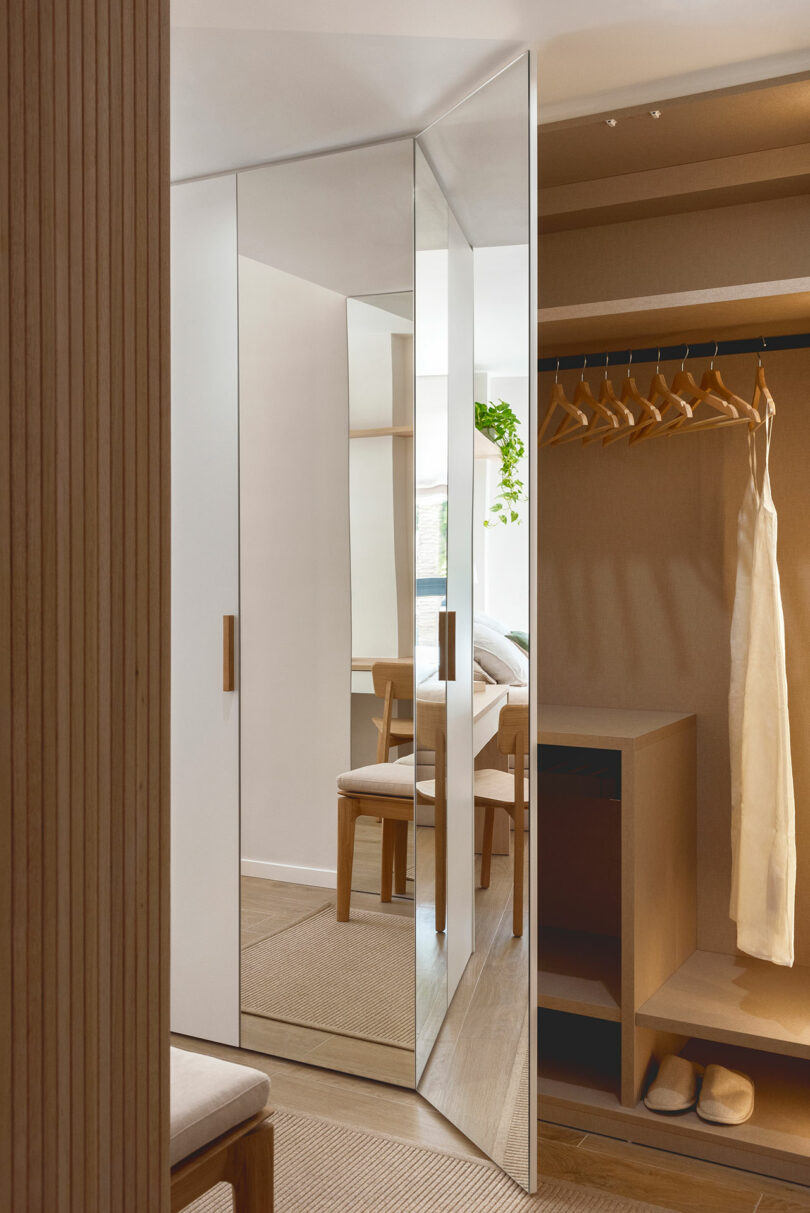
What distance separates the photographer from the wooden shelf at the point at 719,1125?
2104 mm

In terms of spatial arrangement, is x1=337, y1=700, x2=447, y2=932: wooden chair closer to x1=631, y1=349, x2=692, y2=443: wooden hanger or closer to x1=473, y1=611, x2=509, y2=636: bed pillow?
x1=473, y1=611, x2=509, y2=636: bed pillow

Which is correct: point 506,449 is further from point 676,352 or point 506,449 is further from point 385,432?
point 676,352

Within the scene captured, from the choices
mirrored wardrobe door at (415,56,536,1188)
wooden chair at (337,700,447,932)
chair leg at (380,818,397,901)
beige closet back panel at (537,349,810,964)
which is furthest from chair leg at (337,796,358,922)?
beige closet back panel at (537,349,810,964)

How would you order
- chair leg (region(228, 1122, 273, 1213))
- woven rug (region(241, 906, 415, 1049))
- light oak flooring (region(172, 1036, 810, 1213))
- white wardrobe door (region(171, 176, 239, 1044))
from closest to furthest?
1. chair leg (region(228, 1122, 273, 1213))
2. light oak flooring (region(172, 1036, 810, 1213))
3. woven rug (region(241, 906, 415, 1049))
4. white wardrobe door (region(171, 176, 239, 1044))

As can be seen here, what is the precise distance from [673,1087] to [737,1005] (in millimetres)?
243

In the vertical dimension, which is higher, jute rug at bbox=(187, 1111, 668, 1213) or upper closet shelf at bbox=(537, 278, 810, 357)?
upper closet shelf at bbox=(537, 278, 810, 357)

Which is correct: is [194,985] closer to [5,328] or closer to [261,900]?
[261,900]

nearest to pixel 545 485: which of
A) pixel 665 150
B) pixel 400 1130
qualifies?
pixel 665 150

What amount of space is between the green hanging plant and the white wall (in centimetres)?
54

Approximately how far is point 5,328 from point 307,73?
181 centimetres

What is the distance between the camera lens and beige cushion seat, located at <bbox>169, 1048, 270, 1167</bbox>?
1.37 metres

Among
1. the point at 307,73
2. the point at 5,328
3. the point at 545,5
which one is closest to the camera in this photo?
the point at 5,328

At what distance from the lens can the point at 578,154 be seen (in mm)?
2420

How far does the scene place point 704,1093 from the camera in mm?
2238
